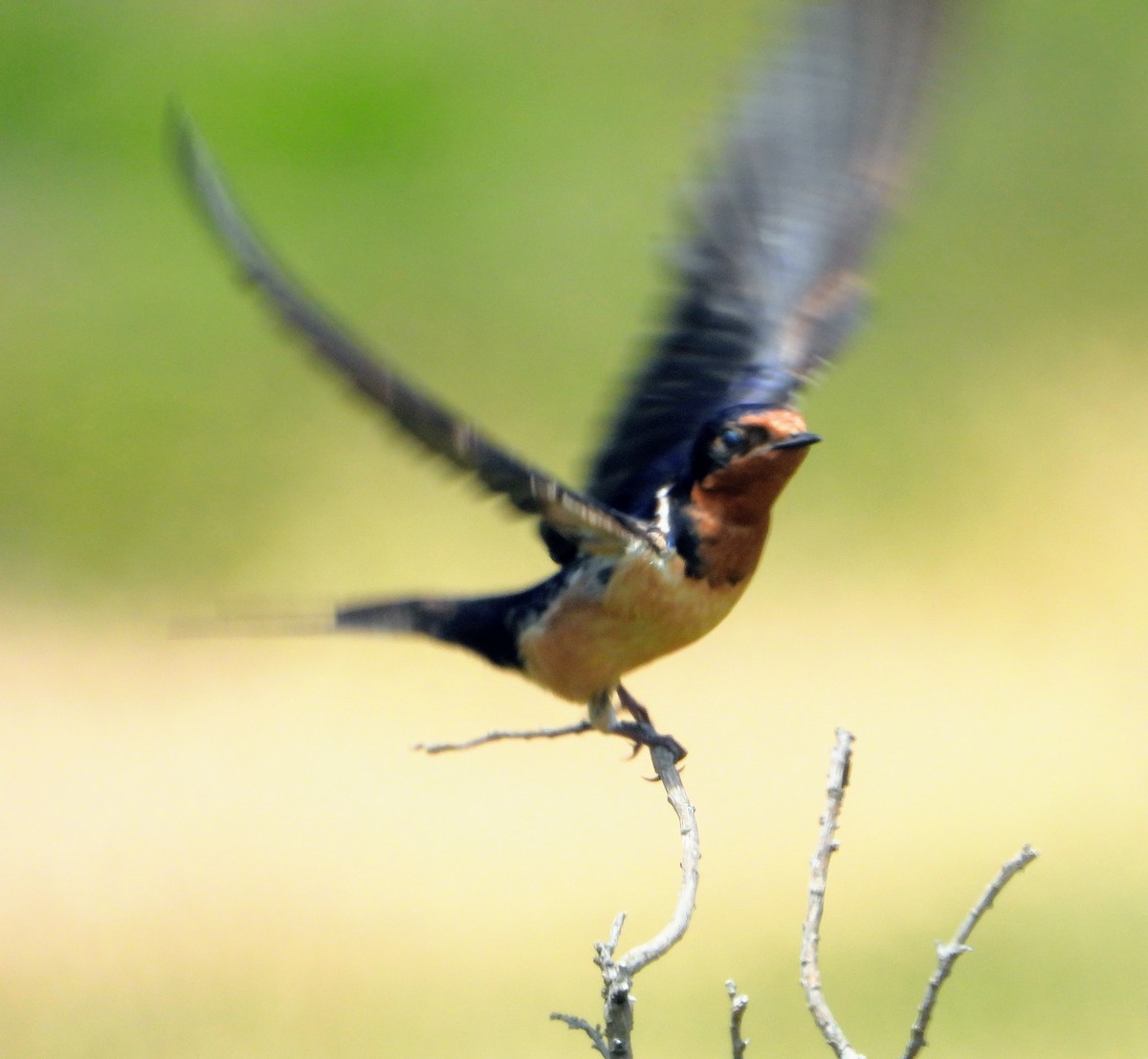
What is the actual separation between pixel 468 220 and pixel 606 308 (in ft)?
4.12

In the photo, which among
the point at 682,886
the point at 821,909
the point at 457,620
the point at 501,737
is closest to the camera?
the point at 821,909

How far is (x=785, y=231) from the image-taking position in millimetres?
4750

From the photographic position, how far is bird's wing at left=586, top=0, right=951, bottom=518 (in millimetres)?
4527

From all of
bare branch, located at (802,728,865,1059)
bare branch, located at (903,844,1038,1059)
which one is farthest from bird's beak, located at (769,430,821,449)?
bare branch, located at (903,844,1038,1059)

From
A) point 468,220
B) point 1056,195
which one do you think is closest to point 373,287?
point 468,220

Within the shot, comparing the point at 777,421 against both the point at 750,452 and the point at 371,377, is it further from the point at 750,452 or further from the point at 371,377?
the point at 371,377

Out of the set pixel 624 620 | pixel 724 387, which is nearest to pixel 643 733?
pixel 624 620

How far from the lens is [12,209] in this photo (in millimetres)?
13375

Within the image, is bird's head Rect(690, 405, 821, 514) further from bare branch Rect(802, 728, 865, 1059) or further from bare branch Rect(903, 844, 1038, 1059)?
bare branch Rect(903, 844, 1038, 1059)

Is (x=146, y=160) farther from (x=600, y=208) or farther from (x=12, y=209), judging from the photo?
(x=600, y=208)

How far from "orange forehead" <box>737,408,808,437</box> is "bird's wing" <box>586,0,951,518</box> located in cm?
54

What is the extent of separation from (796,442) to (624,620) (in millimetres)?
511

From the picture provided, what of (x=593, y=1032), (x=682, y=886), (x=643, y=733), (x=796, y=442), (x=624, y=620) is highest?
(x=796, y=442)

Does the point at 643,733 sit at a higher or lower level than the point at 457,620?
lower
